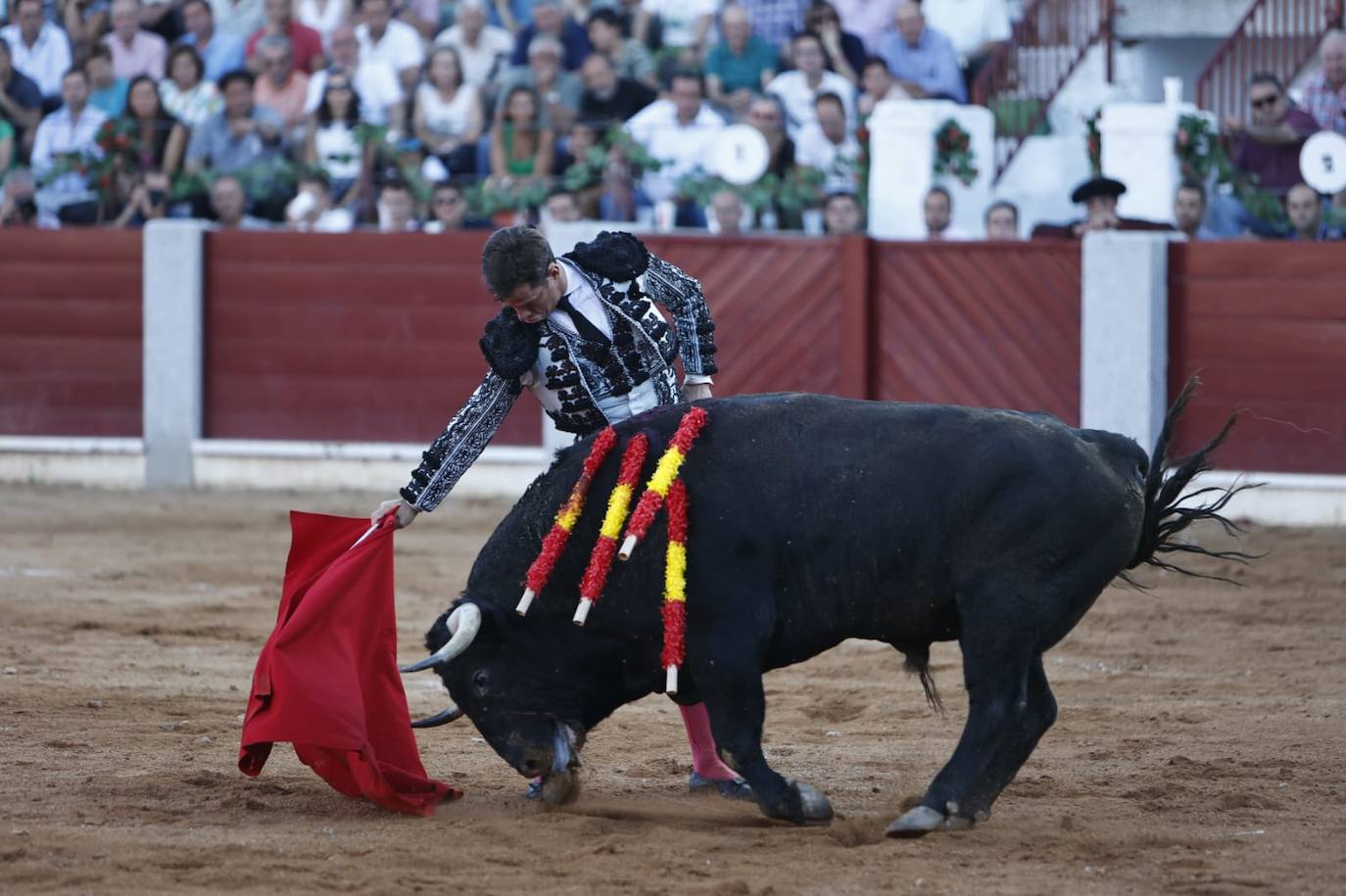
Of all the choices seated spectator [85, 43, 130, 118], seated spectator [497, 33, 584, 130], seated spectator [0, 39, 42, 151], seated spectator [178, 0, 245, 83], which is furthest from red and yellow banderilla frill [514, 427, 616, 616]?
seated spectator [178, 0, 245, 83]

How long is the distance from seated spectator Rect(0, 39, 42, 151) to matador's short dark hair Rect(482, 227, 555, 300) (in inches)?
320

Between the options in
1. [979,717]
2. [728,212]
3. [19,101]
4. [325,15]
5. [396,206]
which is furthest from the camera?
Result: [325,15]

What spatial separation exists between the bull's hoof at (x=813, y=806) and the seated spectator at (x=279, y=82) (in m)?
7.96

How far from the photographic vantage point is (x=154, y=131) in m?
10.4

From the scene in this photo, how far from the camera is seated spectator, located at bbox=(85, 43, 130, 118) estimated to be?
11.0 metres

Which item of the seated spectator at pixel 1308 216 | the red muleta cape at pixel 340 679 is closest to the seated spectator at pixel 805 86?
the seated spectator at pixel 1308 216

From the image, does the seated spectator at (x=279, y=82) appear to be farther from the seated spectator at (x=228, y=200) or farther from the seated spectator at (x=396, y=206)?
the seated spectator at (x=396, y=206)

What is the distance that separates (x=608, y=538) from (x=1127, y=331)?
5430 mm

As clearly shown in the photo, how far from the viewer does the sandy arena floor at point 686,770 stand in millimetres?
3348

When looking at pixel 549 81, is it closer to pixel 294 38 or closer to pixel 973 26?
pixel 294 38

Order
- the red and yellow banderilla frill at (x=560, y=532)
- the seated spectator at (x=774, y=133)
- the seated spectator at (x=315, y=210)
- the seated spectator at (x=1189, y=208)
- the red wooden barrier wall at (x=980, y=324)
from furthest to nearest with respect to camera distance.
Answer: the seated spectator at (x=315, y=210) → the seated spectator at (x=774, y=133) → the red wooden barrier wall at (x=980, y=324) → the seated spectator at (x=1189, y=208) → the red and yellow banderilla frill at (x=560, y=532)

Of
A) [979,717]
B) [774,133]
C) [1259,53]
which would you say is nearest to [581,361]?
[979,717]

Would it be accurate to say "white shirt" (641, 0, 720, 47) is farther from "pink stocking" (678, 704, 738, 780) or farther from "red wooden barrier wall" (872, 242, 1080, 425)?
"pink stocking" (678, 704, 738, 780)

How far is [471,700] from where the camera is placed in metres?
3.94
